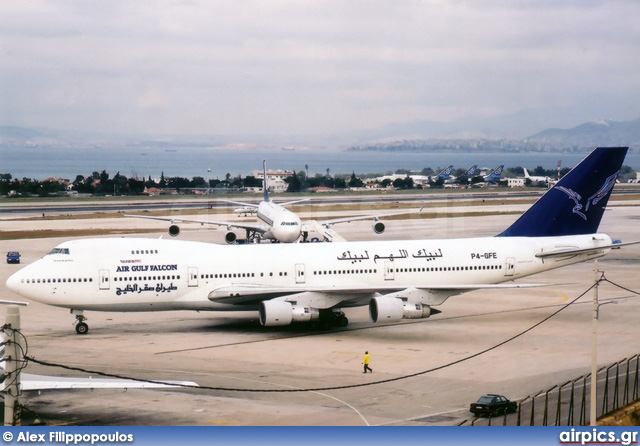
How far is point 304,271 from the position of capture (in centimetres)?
5144

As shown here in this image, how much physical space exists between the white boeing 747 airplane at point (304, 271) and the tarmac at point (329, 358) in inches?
68.1

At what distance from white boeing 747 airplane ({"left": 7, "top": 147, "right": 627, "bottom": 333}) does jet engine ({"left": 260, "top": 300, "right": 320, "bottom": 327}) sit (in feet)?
0.19

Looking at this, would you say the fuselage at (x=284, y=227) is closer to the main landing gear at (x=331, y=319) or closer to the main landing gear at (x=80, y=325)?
the main landing gear at (x=331, y=319)

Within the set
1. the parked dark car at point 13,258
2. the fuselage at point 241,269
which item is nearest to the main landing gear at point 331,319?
the fuselage at point 241,269

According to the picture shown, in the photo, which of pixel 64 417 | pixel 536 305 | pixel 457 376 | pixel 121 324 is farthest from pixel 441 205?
pixel 64 417

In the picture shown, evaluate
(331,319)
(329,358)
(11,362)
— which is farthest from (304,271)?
(11,362)

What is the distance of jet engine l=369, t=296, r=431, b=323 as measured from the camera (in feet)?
156

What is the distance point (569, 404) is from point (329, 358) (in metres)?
12.3

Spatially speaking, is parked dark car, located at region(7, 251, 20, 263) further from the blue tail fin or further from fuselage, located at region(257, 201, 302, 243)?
the blue tail fin

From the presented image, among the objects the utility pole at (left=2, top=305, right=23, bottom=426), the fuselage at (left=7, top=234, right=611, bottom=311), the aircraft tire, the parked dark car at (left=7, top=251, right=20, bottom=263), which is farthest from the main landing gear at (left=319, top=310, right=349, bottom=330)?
the parked dark car at (left=7, top=251, right=20, bottom=263)

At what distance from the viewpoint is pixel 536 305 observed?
2349 inches

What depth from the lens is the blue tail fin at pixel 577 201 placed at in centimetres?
5659
